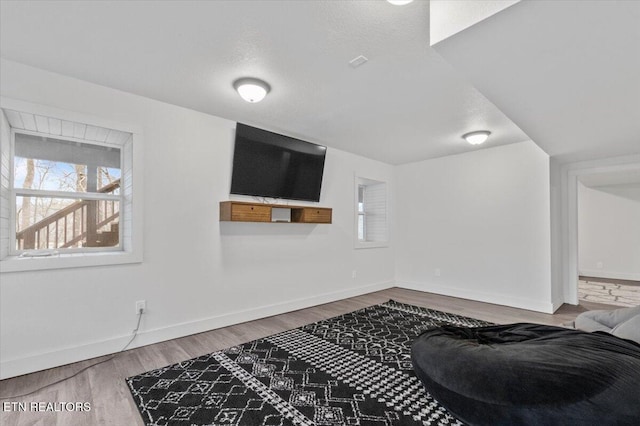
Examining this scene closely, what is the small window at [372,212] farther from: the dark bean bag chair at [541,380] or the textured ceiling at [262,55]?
the dark bean bag chair at [541,380]

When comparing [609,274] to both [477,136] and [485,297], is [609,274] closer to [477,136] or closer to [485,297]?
[485,297]

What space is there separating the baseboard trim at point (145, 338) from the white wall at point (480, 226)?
2.09 meters

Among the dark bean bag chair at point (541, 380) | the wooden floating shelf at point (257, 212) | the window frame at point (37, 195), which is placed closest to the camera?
the dark bean bag chair at point (541, 380)

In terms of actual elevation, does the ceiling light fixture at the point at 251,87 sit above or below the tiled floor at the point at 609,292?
above

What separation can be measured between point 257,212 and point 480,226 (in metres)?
3.54

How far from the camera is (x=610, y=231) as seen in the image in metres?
6.72

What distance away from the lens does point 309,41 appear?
205 cm

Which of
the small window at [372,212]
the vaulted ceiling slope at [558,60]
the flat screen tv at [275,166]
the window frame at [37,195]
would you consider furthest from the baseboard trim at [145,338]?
the vaulted ceiling slope at [558,60]

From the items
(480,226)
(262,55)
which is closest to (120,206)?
(262,55)

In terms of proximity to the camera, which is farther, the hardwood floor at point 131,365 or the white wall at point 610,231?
the white wall at point 610,231

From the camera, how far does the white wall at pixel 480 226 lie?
4242mm

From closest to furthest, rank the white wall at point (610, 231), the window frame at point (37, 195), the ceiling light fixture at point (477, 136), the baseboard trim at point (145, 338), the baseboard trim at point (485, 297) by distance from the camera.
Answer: the baseboard trim at point (145, 338) → the window frame at point (37, 195) → the ceiling light fixture at point (477, 136) → the baseboard trim at point (485, 297) → the white wall at point (610, 231)

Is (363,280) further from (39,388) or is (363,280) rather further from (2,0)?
(2,0)

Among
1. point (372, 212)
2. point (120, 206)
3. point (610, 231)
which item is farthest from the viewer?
point (610, 231)
